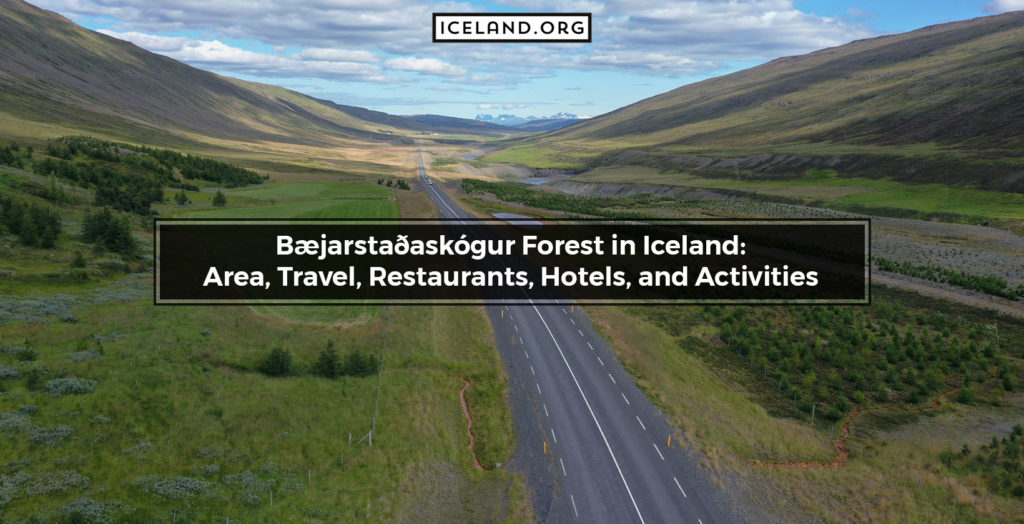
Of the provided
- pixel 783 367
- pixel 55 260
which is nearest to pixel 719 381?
pixel 783 367

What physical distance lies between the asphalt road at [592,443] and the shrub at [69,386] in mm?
20407

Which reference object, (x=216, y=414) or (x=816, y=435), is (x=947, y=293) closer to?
(x=816, y=435)

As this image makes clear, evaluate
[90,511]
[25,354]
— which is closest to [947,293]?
[90,511]

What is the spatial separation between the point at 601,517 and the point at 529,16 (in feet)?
98.5

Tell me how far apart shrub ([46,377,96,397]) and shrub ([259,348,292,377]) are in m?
8.44

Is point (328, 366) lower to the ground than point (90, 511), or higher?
higher

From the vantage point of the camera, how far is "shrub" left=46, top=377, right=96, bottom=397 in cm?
2278

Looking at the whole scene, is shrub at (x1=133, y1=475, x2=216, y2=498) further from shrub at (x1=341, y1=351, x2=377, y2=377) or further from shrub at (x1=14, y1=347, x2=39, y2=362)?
shrub at (x1=341, y1=351, x2=377, y2=377)

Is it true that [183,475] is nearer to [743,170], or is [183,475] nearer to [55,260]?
[55,260]

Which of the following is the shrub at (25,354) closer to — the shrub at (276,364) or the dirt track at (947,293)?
the shrub at (276,364)

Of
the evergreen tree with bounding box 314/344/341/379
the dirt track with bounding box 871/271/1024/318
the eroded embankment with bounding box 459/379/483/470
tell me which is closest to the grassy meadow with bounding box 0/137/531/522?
the eroded embankment with bounding box 459/379/483/470

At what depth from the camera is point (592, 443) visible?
29297 mm

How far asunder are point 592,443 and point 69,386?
83.5 feet

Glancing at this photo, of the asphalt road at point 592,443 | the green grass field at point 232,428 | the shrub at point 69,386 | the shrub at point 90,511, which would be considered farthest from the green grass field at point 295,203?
the shrub at point 90,511
